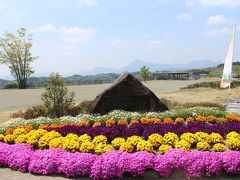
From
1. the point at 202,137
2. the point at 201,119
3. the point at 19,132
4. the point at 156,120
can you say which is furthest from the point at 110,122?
the point at 202,137

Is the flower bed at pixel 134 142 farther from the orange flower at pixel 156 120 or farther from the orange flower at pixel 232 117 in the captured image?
the orange flower at pixel 232 117

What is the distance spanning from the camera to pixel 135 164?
29.8ft

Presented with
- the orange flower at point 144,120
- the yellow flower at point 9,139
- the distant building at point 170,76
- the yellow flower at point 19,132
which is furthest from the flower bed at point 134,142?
the distant building at point 170,76

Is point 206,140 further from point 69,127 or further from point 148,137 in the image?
point 69,127

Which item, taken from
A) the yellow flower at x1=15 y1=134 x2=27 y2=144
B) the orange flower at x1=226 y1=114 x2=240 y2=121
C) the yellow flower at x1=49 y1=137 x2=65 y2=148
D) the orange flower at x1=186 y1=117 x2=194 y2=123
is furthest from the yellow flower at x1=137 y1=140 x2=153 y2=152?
the orange flower at x1=226 y1=114 x2=240 y2=121

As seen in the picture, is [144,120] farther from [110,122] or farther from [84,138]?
[84,138]

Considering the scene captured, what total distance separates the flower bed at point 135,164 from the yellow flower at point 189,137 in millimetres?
1551

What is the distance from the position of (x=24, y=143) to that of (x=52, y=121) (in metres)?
4.39

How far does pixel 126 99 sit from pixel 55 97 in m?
3.91

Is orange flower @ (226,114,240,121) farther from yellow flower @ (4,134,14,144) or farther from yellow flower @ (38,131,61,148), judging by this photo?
yellow flower @ (4,134,14,144)

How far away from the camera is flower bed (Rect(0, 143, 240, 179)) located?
906 cm

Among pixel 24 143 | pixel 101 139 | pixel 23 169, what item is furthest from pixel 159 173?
pixel 24 143

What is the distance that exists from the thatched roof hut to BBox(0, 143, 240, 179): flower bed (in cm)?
867

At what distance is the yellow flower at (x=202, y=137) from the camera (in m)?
11.2
